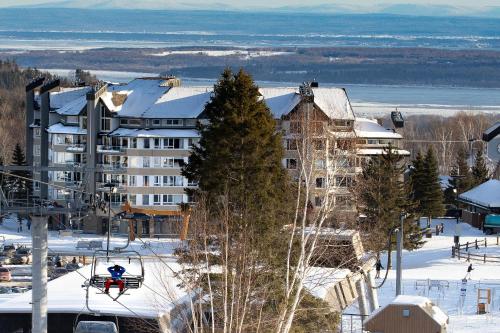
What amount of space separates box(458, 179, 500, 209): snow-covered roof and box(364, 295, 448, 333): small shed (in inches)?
1076

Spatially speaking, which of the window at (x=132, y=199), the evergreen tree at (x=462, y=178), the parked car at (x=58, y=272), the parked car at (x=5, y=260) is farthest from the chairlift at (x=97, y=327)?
the evergreen tree at (x=462, y=178)

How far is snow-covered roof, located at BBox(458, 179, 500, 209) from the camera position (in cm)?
5197

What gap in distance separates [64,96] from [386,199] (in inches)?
890

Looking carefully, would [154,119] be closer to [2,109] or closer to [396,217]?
[396,217]

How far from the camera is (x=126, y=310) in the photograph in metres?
24.4

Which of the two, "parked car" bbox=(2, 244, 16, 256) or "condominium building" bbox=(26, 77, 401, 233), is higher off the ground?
"condominium building" bbox=(26, 77, 401, 233)

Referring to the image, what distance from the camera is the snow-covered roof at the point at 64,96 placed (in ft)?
200

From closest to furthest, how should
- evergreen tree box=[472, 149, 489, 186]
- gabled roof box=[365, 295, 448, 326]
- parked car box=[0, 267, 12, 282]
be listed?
gabled roof box=[365, 295, 448, 326] < parked car box=[0, 267, 12, 282] < evergreen tree box=[472, 149, 489, 186]

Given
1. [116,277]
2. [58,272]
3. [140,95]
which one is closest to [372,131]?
[140,95]

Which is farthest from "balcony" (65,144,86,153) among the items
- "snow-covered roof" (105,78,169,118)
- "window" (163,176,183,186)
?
"window" (163,176,183,186)

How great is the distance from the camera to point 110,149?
57.3 meters

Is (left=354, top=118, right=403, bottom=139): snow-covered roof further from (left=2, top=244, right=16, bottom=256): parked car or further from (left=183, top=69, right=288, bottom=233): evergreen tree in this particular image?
(left=183, top=69, right=288, bottom=233): evergreen tree

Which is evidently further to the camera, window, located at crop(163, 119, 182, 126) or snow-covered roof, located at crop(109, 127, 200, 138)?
window, located at crop(163, 119, 182, 126)

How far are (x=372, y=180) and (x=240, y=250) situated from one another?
67.1 feet
